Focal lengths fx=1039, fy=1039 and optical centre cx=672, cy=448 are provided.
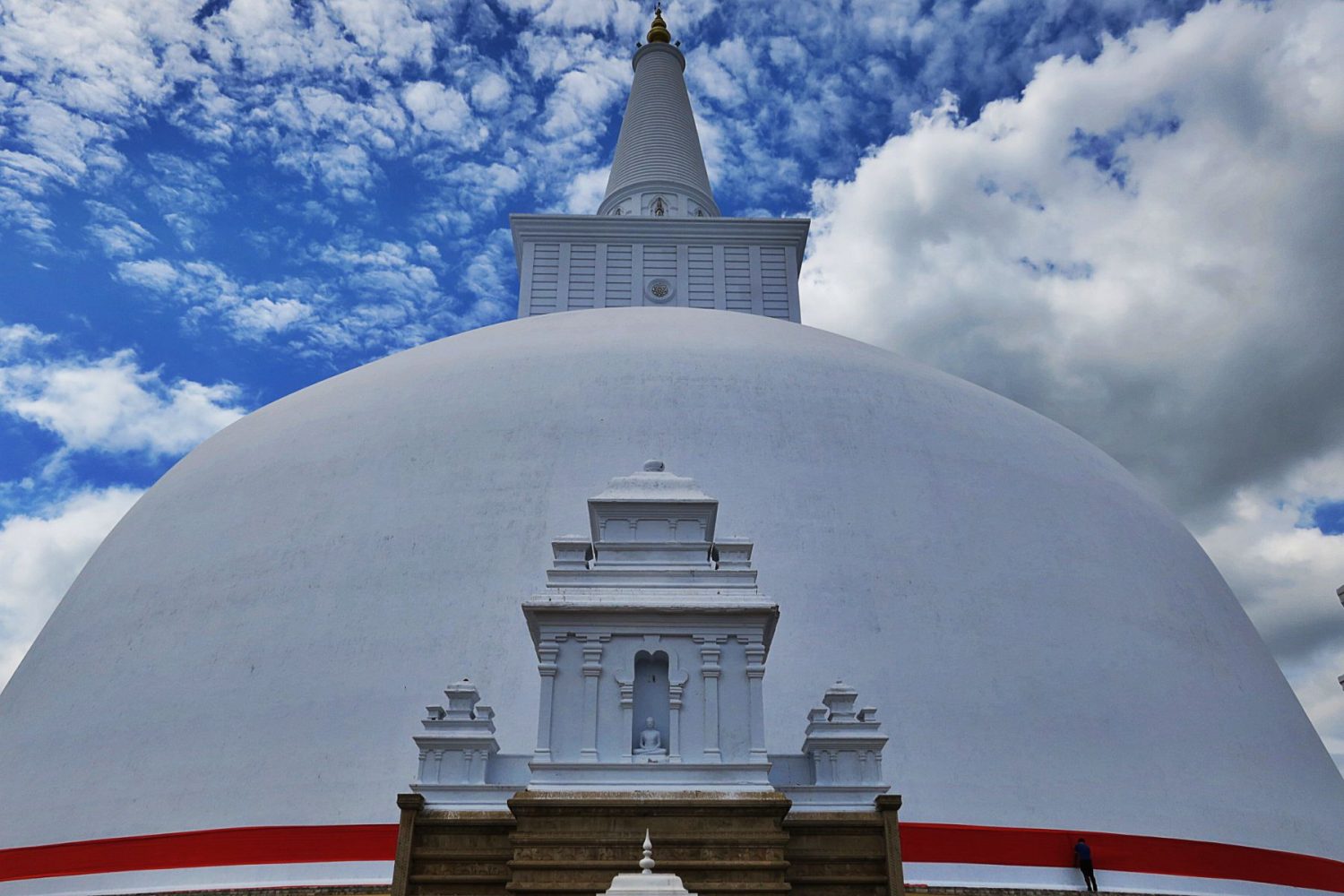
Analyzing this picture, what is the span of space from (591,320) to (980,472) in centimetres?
633

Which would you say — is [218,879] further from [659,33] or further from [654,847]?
[659,33]

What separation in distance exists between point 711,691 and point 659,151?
2002 cm

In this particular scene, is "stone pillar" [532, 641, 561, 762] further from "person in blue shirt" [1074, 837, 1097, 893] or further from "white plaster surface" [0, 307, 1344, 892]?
"person in blue shirt" [1074, 837, 1097, 893]

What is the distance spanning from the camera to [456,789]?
7.89 m

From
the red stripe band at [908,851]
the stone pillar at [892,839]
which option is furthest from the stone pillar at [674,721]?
the red stripe band at [908,851]

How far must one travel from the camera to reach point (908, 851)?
9.84 meters

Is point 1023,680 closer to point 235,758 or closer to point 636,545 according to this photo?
point 636,545

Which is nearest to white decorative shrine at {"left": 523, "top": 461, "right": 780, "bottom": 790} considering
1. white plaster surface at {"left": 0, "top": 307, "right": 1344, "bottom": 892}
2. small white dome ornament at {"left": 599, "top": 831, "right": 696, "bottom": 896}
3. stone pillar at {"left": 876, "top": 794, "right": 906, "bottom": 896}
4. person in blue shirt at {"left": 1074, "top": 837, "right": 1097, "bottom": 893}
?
stone pillar at {"left": 876, "top": 794, "right": 906, "bottom": 896}

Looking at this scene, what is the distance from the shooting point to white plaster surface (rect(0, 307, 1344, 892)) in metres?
10.6

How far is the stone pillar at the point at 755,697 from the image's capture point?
307 inches

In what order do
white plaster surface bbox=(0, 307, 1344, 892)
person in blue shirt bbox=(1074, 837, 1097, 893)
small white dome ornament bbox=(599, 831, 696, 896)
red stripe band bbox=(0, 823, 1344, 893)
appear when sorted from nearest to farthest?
small white dome ornament bbox=(599, 831, 696, 896) < red stripe band bbox=(0, 823, 1344, 893) < person in blue shirt bbox=(1074, 837, 1097, 893) < white plaster surface bbox=(0, 307, 1344, 892)

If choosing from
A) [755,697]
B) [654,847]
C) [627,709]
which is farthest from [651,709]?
[654,847]

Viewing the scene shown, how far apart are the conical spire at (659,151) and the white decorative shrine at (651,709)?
665 inches

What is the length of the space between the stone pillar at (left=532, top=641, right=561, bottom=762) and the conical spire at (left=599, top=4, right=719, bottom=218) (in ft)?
57.0
